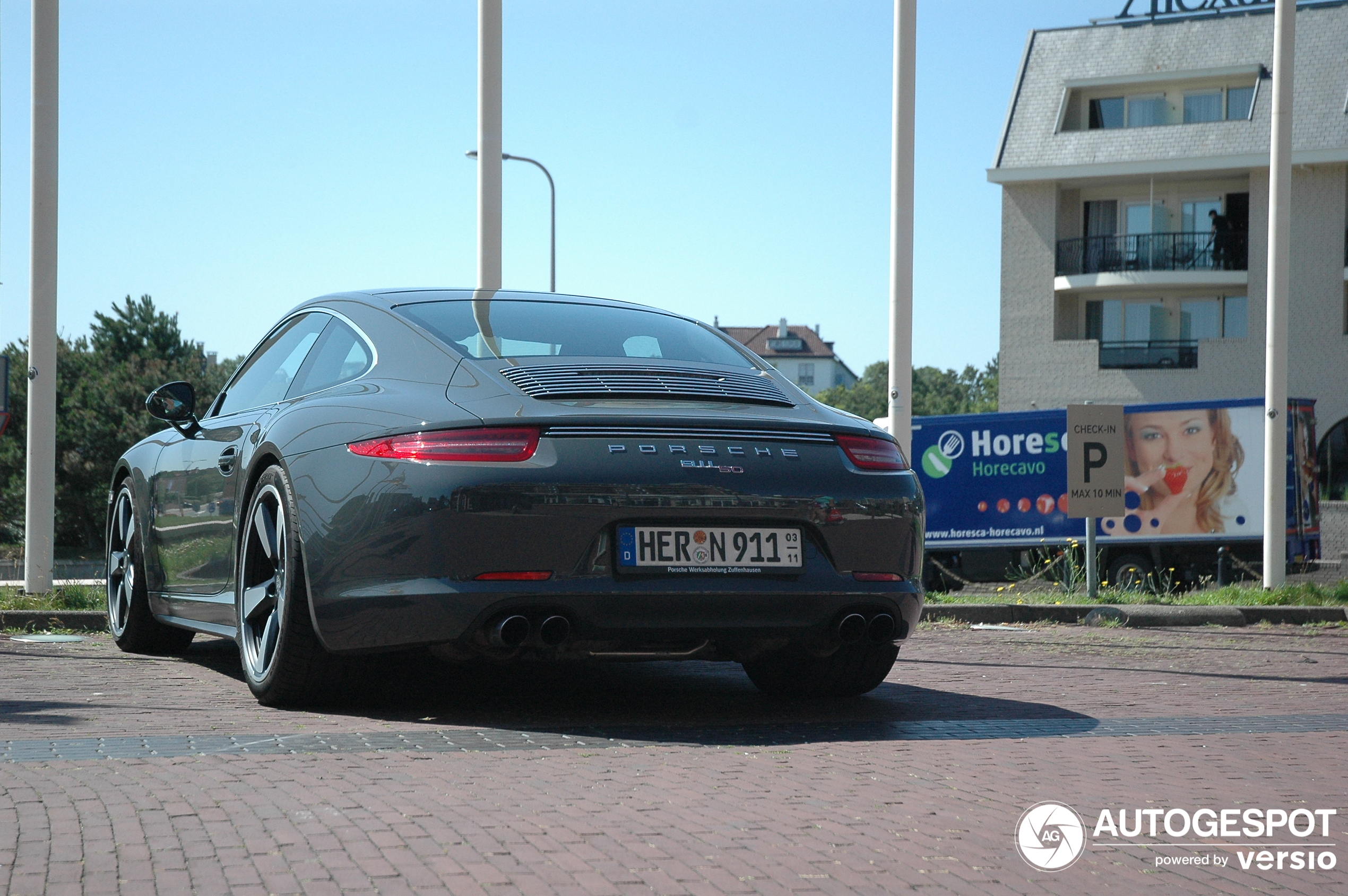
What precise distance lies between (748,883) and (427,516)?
6.35 ft

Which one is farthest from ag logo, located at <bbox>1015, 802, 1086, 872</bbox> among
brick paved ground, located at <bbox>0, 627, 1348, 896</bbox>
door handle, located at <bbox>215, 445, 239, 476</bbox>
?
door handle, located at <bbox>215, 445, 239, 476</bbox>

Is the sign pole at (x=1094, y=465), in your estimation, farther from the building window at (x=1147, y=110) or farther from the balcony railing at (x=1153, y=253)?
the building window at (x=1147, y=110)

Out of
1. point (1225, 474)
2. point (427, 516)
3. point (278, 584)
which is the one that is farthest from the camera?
point (1225, 474)

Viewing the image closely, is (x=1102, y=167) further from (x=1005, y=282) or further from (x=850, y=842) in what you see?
(x=850, y=842)

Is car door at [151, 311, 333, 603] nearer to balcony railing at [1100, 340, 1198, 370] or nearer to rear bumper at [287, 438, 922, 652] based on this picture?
rear bumper at [287, 438, 922, 652]

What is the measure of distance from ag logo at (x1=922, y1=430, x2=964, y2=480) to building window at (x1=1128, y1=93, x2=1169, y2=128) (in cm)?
1525

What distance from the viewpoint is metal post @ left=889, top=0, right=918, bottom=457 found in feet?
35.7

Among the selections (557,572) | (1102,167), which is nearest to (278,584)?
(557,572)

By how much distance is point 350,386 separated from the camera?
5.21 m

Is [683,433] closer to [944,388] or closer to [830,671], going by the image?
[830,671]

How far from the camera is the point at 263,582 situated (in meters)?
5.39

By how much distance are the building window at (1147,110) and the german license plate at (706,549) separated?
32765 mm

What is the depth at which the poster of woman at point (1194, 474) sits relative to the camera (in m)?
21.0

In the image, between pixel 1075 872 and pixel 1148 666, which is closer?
pixel 1075 872
